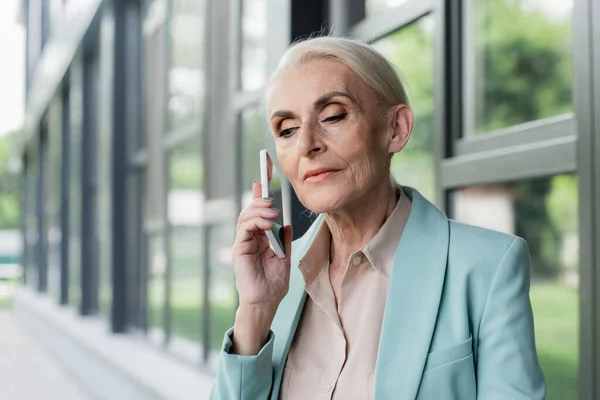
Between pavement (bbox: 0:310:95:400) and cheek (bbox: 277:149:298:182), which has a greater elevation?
cheek (bbox: 277:149:298:182)

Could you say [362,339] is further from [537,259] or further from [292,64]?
[537,259]

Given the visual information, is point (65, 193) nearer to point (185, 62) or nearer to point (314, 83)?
point (185, 62)

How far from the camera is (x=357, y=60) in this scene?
1.49 metres

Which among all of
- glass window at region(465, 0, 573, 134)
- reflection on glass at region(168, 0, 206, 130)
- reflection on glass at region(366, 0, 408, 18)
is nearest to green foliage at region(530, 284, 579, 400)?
glass window at region(465, 0, 573, 134)

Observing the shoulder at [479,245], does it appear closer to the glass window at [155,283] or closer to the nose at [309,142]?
the nose at [309,142]

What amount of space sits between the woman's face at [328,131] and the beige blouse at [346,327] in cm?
13

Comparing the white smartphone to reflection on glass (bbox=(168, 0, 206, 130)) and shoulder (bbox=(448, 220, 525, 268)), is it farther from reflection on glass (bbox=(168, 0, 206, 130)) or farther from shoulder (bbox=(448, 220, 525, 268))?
reflection on glass (bbox=(168, 0, 206, 130))

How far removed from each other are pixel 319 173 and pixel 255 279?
0.26m

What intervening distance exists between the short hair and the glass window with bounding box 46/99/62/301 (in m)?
9.91

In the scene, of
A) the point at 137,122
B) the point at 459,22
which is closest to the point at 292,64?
the point at 459,22

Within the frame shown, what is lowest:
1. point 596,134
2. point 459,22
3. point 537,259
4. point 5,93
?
point 537,259

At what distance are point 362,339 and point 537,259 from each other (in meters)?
35.6

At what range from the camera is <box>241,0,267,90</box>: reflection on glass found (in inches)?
166

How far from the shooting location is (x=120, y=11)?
704cm
